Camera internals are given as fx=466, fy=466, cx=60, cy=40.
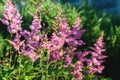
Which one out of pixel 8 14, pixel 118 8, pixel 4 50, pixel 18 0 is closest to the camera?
pixel 8 14

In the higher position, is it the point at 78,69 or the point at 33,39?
the point at 33,39

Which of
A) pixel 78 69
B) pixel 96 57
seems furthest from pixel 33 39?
pixel 96 57

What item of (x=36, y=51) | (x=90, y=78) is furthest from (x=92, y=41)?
(x=36, y=51)

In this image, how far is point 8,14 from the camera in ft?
20.5

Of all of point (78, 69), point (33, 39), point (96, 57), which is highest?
point (33, 39)

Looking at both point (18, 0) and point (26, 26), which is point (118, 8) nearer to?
point (18, 0)

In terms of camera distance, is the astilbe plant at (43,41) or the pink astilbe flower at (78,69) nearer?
the astilbe plant at (43,41)

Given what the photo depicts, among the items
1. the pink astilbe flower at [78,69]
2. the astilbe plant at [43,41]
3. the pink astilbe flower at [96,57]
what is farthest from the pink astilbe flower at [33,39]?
the pink astilbe flower at [96,57]

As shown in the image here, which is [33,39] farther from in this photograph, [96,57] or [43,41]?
[96,57]

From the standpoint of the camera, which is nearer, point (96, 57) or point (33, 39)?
point (33, 39)

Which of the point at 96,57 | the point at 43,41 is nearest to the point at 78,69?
the point at 96,57

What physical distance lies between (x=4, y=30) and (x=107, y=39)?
1.94 metres

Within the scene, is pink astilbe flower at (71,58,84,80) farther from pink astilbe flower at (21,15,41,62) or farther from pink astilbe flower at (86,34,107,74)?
pink astilbe flower at (21,15,41,62)

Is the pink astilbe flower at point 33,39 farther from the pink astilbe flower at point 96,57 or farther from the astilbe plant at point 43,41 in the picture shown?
the pink astilbe flower at point 96,57
